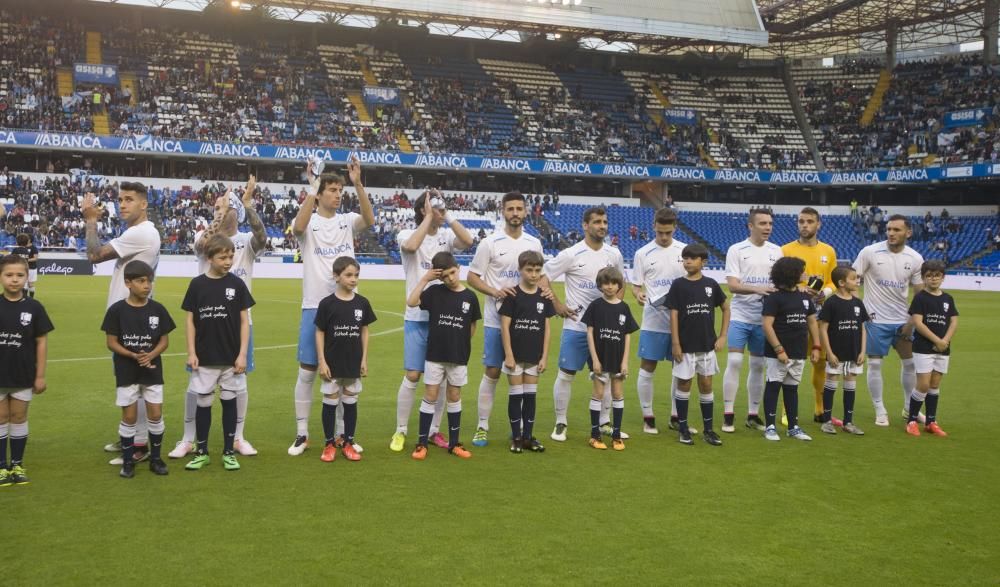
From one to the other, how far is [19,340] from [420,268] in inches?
130

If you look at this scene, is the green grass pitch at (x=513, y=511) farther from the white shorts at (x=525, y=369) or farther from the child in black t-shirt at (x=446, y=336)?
the white shorts at (x=525, y=369)

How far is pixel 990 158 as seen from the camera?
4581 centimetres

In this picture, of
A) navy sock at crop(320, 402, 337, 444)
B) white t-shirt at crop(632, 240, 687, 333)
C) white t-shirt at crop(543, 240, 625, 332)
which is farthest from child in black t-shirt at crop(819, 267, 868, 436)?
navy sock at crop(320, 402, 337, 444)

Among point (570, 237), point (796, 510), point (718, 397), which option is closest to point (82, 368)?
point (718, 397)

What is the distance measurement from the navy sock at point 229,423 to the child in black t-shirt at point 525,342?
94.8 inches

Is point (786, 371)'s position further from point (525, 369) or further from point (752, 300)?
point (525, 369)

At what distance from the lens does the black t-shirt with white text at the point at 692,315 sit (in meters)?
7.71

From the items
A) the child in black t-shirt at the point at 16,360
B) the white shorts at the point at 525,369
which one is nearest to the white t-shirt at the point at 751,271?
the white shorts at the point at 525,369

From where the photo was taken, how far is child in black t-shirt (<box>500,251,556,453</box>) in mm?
7277

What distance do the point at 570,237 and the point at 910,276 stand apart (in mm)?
36605

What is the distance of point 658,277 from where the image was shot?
27.1ft

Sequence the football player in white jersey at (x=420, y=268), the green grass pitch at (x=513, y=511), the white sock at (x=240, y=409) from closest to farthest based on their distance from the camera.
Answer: the green grass pitch at (x=513, y=511) → the white sock at (x=240, y=409) → the football player in white jersey at (x=420, y=268)

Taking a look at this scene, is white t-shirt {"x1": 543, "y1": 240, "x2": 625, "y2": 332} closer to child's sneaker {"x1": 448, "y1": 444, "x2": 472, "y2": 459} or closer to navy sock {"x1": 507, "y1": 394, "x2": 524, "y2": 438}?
navy sock {"x1": 507, "y1": 394, "x2": 524, "y2": 438}

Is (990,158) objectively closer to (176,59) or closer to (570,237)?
(570,237)
